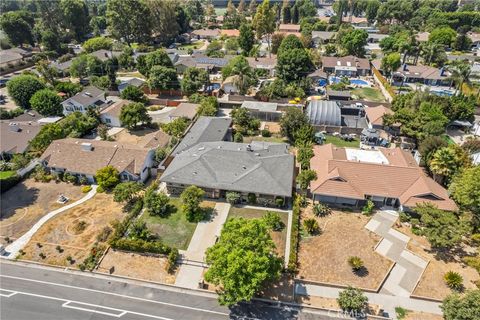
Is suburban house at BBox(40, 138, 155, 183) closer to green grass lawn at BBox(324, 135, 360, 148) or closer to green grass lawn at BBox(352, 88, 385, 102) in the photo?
green grass lawn at BBox(324, 135, 360, 148)

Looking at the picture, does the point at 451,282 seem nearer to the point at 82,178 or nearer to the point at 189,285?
the point at 189,285

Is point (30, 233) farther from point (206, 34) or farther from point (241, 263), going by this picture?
point (206, 34)

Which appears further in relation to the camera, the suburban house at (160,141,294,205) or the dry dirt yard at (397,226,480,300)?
the suburban house at (160,141,294,205)

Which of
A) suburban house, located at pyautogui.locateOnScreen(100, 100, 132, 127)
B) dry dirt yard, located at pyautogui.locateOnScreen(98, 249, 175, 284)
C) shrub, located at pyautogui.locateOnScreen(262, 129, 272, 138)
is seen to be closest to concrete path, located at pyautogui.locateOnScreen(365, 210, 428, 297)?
dry dirt yard, located at pyautogui.locateOnScreen(98, 249, 175, 284)

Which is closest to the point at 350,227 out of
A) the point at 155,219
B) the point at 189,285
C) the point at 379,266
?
the point at 379,266

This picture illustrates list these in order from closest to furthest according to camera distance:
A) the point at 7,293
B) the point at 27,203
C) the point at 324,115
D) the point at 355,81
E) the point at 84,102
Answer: the point at 7,293, the point at 27,203, the point at 324,115, the point at 84,102, the point at 355,81

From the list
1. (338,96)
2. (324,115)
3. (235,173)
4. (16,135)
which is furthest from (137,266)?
(338,96)
